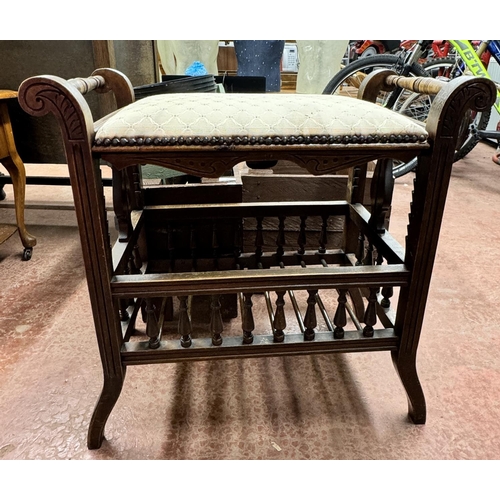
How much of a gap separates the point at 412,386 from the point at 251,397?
1.33ft

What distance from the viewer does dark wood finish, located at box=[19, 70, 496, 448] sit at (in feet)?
2.43

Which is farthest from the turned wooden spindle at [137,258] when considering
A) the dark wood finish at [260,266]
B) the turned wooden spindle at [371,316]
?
the turned wooden spindle at [371,316]

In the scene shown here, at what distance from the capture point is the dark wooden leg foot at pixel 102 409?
0.93 m

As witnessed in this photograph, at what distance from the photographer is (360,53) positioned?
581cm

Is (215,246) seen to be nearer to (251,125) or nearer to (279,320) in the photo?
(279,320)

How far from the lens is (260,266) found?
1317 millimetres

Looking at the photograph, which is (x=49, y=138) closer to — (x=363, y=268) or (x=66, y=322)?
(x=66, y=322)

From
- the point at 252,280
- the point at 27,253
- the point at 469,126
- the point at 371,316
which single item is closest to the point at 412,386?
the point at 371,316

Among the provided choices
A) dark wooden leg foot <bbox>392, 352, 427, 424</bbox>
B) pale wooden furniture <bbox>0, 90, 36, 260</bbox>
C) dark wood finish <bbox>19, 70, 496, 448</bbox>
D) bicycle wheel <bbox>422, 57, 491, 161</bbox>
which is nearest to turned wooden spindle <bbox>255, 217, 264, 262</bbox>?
dark wood finish <bbox>19, 70, 496, 448</bbox>

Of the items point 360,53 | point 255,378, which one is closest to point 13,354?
point 255,378

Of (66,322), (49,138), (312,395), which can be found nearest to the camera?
(312,395)

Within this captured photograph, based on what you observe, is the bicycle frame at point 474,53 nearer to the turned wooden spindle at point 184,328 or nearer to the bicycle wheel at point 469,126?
the bicycle wheel at point 469,126

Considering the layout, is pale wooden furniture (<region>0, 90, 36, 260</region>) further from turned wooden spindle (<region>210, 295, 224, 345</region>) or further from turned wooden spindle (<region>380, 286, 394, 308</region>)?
turned wooden spindle (<region>380, 286, 394, 308</region>)

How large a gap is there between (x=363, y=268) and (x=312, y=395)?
1.41 ft
